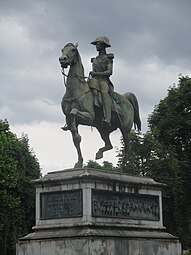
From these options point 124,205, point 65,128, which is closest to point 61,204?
point 124,205

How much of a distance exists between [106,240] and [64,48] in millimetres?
5972

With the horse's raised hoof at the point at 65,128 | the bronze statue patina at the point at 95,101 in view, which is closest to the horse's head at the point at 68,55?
the bronze statue patina at the point at 95,101

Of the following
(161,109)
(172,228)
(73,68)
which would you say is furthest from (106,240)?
(161,109)

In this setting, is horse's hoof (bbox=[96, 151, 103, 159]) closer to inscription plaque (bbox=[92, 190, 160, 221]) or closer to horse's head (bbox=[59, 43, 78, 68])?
inscription plaque (bbox=[92, 190, 160, 221])

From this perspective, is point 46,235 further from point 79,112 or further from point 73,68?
A: point 73,68

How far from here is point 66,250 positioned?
19656mm

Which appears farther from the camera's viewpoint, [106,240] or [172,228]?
[172,228]

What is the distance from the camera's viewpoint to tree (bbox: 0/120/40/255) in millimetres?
43812

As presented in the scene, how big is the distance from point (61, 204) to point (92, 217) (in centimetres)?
110

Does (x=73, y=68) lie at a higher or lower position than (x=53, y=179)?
higher

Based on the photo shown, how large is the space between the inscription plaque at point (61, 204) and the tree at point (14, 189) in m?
21.9

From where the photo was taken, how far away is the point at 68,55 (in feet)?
70.9

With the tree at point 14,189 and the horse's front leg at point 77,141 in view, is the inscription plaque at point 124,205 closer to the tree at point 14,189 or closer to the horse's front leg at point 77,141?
the horse's front leg at point 77,141

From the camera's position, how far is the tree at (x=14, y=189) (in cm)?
4381
